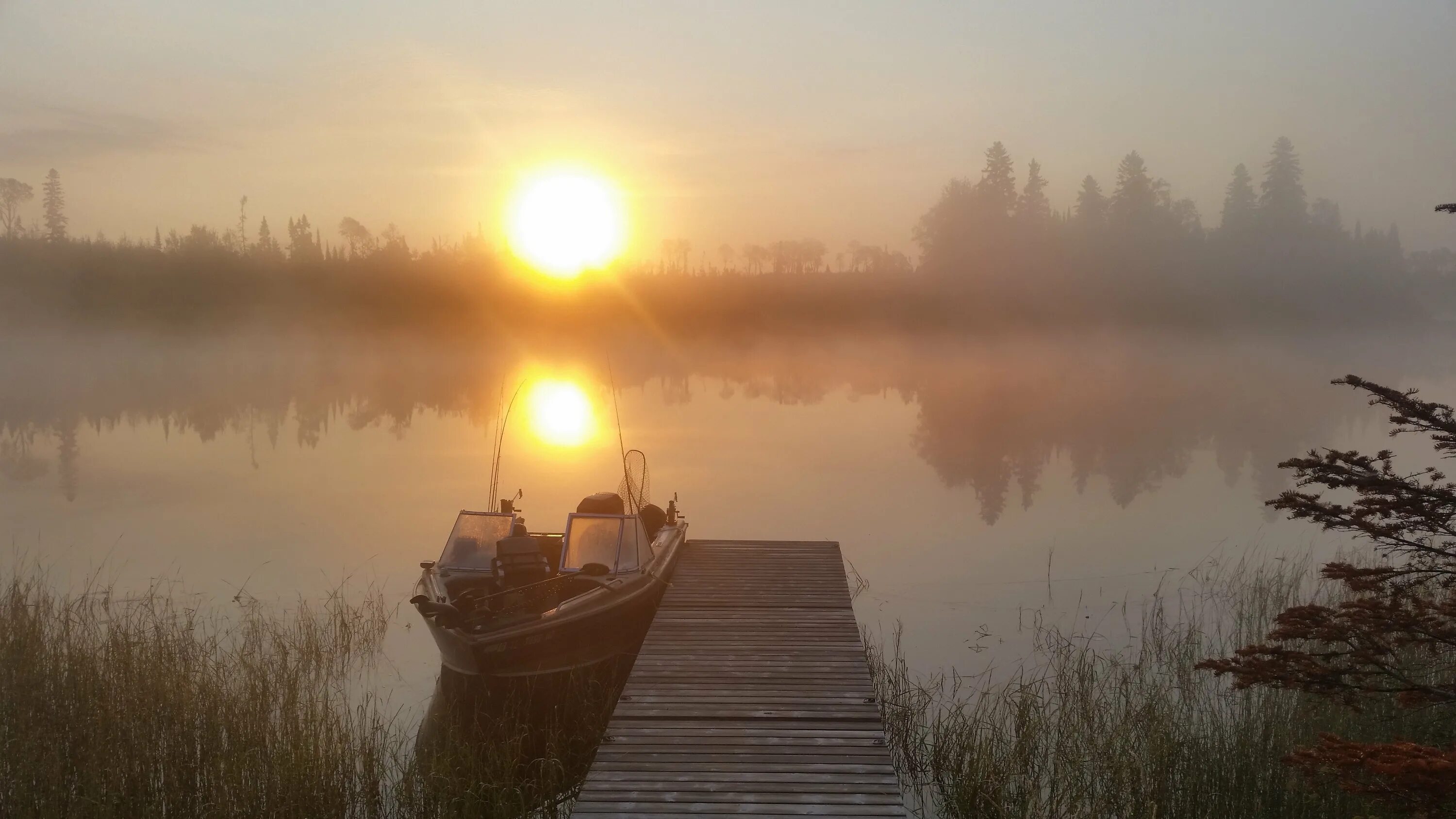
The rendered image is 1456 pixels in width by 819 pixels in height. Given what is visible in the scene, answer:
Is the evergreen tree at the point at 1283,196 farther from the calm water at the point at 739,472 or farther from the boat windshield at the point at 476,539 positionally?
the boat windshield at the point at 476,539

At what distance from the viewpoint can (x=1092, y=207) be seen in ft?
326

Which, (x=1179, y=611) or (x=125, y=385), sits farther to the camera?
(x=125, y=385)

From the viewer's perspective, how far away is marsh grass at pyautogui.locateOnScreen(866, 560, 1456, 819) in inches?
285

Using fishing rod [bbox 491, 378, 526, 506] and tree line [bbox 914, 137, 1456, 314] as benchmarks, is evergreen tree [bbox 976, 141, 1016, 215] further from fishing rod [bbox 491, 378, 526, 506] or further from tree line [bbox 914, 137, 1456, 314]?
fishing rod [bbox 491, 378, 526, 506]

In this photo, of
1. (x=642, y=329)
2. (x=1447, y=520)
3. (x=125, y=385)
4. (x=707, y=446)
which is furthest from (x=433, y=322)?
(x=1447, y=520)

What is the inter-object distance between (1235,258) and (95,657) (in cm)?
10820

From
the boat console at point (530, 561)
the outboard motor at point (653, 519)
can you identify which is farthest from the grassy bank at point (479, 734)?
the outboard motor at point (653, 519)

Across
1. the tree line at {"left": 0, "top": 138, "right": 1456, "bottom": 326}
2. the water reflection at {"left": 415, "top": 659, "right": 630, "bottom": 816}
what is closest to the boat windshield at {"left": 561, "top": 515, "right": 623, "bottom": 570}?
the water reflection at {"left": 415, "top": 659, "right": 630, "bottom": 816}

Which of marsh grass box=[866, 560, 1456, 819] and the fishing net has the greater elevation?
the fishing net

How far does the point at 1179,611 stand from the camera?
43.9ft

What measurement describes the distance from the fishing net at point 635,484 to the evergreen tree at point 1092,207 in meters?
83.7

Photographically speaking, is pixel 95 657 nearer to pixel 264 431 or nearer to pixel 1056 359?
pixel 264 431

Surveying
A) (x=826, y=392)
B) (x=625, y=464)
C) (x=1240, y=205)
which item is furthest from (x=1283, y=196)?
(x=625, y=464)

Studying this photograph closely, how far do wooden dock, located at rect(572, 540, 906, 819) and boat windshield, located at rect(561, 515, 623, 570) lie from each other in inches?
34.4
